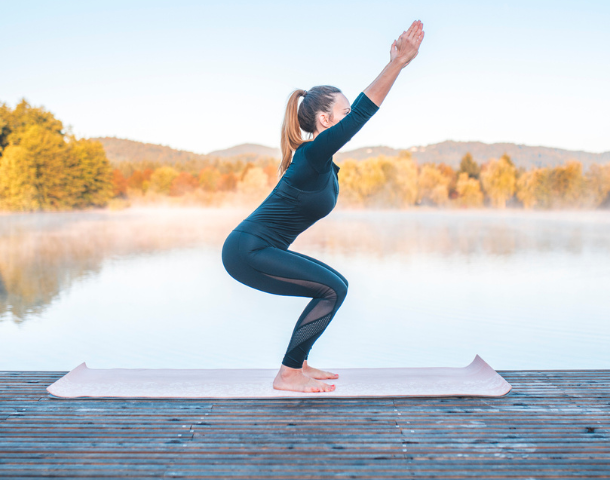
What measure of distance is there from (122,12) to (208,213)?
10.5 meters

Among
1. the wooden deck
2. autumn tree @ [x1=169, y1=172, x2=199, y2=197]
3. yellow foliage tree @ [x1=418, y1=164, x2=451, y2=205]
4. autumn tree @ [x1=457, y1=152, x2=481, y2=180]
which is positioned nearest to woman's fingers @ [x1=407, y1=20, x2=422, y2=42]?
the wooden deck

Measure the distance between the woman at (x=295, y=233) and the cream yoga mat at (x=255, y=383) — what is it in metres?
0.11

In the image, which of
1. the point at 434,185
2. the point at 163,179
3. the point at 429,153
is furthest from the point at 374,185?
the point at 163,179

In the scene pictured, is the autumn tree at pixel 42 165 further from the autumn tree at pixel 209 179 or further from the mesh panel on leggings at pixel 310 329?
the mesh panel on leggings at pixel 310 329

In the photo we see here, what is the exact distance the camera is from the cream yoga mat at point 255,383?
1815 mm

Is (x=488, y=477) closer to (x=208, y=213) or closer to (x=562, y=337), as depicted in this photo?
(x=562, y=337)

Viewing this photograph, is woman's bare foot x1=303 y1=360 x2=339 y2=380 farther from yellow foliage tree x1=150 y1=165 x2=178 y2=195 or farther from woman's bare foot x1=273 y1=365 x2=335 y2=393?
yellow foliage tree x1=150 y1=165 x2=178 y2=195

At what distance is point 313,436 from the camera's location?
1501mm

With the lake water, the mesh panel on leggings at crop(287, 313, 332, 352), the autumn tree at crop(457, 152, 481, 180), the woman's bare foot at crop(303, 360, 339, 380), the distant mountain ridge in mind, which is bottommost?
the lake water

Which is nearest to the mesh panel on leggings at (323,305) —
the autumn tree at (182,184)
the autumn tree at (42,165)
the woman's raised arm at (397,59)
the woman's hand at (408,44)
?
the woman's raised arm at (397,59)

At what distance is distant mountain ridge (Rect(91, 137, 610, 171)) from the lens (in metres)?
26.1

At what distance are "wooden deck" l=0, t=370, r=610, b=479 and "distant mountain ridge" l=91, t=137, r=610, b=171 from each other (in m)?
24.5

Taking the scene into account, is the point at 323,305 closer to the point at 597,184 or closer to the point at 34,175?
the point at 34,175

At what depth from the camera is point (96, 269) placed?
714cm
